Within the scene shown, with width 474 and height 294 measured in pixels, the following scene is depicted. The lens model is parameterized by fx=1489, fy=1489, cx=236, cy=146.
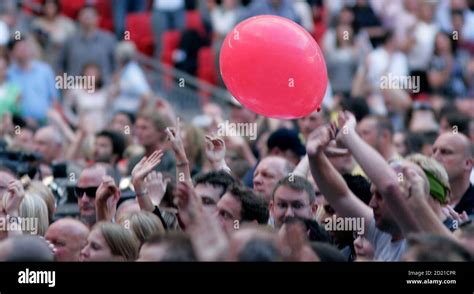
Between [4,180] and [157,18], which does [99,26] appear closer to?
[157,18]

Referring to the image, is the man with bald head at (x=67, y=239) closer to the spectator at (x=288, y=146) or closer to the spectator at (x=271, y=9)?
the spectator at (x=288, y=146)

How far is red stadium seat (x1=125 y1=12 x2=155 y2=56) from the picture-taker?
18.9 m

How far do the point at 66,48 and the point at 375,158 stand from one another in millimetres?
9797

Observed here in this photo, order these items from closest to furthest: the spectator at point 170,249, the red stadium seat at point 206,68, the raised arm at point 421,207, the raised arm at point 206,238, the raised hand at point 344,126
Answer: the raised arm at point 206,238
the spectator at point 170,249
the raised arm at point 421,207
the raised hand at point 344,126
the red stadium seat at point 206,68

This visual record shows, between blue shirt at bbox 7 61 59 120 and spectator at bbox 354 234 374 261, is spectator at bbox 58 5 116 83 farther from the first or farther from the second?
spectator at bbox 354 234 374 261

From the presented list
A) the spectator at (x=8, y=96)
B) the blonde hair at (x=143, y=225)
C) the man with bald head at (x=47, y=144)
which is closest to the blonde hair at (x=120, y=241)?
the blonde hair at (x=143, y=225)

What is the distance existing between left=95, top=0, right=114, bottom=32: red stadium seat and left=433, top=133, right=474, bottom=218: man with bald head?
9548 mm

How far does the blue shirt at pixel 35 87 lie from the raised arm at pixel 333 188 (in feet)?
24.0

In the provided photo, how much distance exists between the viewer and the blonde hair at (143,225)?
845 centimetres

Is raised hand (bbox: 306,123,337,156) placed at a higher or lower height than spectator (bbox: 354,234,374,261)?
higher

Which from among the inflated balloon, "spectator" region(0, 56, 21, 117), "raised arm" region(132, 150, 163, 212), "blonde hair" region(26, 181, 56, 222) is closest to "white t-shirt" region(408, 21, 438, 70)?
"spectator" region(0, 56, 21, 117)
